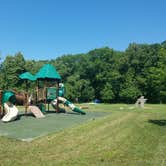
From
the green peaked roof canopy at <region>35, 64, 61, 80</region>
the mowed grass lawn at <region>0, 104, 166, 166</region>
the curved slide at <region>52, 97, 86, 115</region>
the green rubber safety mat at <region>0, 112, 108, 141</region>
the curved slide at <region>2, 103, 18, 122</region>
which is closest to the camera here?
the mowed grass lawn at <region>0, 104, 166, 166</region>

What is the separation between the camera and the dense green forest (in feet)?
157

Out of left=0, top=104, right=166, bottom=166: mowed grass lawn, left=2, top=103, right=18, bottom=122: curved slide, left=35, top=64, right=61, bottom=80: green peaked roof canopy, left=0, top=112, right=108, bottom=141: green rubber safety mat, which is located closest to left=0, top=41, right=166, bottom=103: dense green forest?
left=35, top=64, right=61, bottom=80: green peaked roof canopy

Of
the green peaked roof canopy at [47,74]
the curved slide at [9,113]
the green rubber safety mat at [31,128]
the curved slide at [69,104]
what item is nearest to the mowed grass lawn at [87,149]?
the green rubber safety mat at [31,128]

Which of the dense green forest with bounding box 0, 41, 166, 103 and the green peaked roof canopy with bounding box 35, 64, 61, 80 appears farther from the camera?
the dense green forest with bounding box 0, 41, 166, 103

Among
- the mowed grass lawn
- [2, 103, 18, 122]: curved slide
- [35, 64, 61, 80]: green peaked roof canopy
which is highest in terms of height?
[35, 64, 61, 80]: green peaked roof canopy

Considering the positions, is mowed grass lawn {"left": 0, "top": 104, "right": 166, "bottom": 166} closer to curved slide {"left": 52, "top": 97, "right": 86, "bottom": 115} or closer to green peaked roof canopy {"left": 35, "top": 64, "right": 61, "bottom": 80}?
curved slide {"left": 52, "top": 97, "right": 86, "bottom": 115}

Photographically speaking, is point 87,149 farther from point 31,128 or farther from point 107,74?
point 107,74

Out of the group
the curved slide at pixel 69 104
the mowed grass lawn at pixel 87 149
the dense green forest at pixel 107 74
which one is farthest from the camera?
the dense green forest at pixel 107 74

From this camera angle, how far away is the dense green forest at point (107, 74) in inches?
1880

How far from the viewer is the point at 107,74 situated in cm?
5247

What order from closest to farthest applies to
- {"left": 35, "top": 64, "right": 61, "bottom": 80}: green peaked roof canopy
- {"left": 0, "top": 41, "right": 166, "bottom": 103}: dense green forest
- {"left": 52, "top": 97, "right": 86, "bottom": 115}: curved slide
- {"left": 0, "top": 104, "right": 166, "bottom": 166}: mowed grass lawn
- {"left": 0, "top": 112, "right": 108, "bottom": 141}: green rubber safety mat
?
{"left": 0, "top": 104, "right": 166, "bottom": 166}: mowed grass lawn < {"left": 0, "top": 112, "right": 108, "bottom": 141}: green rubber safety mat < {"left": 52, "top": 97, "right": 86, "bottom": 115}: curved slide < {"left": 35, "top": 64, "right": 61, "bottom": 80}: green peaked roof canopy < {"left": 0, "top": 41, "right": 166, "bottom": 103}: dense green forest

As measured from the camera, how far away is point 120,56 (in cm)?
5378

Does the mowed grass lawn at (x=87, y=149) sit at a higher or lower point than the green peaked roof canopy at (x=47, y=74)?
lower

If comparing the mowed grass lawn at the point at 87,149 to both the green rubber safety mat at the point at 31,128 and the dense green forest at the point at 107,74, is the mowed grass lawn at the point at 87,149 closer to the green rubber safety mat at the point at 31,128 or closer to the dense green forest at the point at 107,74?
the green rubber safety mat at the point at 31,128
